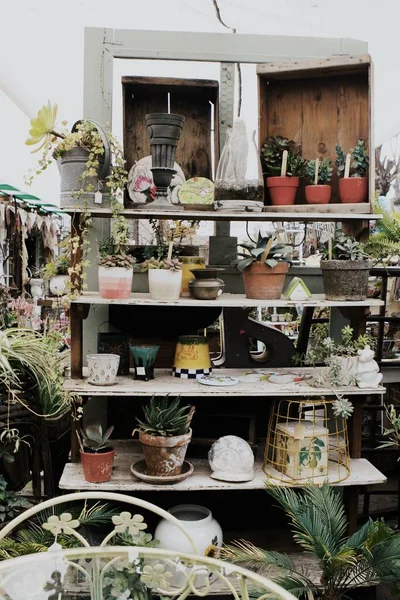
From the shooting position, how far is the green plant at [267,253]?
2725 millimetres

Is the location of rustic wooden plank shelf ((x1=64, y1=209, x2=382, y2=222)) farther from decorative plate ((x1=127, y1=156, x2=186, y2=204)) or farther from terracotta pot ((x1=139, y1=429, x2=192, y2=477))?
terracotta pot ((x1=139, y1=429, x2=192, y2=477))

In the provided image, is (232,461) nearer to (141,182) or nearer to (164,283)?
(164,283)

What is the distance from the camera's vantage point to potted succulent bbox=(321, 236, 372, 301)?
8.98 ft

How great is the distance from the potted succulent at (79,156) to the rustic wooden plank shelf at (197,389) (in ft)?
2.61

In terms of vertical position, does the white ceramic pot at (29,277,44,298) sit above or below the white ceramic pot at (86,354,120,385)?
above

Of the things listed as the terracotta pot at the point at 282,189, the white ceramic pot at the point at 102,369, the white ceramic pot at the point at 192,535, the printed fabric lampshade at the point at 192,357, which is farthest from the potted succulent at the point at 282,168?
the white ceramic pot at the point at 192,535

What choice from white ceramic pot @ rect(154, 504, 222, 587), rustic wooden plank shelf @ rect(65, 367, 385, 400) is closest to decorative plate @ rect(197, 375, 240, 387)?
rustic wooden plank shelf @ rect(65, 367, 385, 400)

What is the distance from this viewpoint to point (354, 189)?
111 inches

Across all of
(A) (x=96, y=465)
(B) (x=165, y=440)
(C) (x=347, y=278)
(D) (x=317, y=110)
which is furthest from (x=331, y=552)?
(D) (x=317, y=110)

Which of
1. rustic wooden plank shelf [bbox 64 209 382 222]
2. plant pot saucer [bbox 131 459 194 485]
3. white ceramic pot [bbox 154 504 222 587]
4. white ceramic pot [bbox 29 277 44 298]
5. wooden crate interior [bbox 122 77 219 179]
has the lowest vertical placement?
white ceramic pot [bbox 154 504 222 587]

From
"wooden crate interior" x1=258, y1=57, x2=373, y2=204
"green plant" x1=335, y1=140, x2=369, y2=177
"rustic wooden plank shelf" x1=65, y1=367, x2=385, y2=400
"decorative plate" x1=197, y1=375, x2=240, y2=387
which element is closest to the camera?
"rustic wooden plank shelf" x1=65, y1=367, x2=385, y2=400

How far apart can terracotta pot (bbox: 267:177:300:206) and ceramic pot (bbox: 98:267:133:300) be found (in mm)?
784

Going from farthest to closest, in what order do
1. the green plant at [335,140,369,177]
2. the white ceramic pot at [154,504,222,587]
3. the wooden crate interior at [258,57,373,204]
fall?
the wooden crate interior at [258,57,373,204]
the green plant at [335,140,369,177]
the white ceramic pot at [154,504,222,587]

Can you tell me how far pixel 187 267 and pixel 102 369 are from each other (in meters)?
0.63
